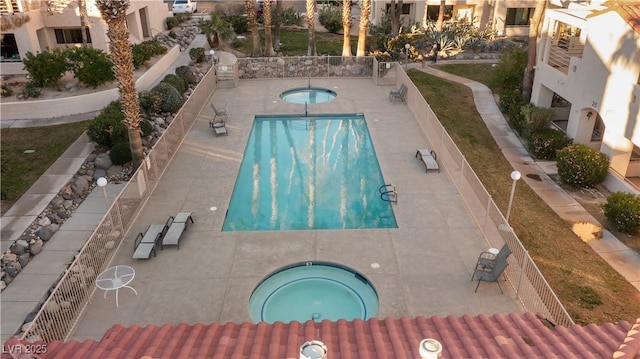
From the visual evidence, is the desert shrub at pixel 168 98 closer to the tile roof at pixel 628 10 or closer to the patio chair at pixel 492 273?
the patio chair at pixel 492 273

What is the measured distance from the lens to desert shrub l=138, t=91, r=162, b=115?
23172 mm

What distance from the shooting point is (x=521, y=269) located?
1128 cm

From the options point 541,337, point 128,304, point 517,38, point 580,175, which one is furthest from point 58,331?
point 517,38

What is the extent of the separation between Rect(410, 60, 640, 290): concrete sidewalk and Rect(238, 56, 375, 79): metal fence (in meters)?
6.29

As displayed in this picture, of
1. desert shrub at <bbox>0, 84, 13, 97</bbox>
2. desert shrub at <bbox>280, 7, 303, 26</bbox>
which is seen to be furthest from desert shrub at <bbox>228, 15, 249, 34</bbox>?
desert shrub at <bbox>0, 84, 13, 97</bbox>

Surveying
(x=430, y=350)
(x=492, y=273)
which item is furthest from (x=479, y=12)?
(x=430, y=350)

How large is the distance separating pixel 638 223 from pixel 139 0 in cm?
3326

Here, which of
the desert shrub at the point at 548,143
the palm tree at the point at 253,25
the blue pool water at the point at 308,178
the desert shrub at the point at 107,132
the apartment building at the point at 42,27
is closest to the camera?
the blue pool water at the point at 308,178

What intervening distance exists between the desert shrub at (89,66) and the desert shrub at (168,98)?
8.98 ft

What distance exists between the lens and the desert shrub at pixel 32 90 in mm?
24047

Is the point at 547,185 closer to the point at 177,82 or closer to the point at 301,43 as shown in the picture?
the point at 177,82

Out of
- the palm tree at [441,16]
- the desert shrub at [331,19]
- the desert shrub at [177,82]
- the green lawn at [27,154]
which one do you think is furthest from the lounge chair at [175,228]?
the desert shrub at [331,19]

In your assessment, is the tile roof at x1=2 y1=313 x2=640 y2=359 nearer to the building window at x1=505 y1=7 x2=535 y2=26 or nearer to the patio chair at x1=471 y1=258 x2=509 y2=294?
the patio chair at x1=471 y1=258 x2=509 y2=294

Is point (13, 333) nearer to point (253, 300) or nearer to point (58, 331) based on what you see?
point (58, 331)
